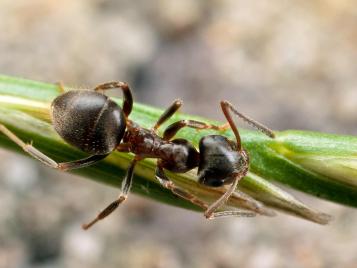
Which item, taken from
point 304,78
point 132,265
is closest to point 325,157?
point 132,265

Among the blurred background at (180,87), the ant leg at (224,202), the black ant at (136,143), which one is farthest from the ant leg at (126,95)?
the blurred background at (180,87)

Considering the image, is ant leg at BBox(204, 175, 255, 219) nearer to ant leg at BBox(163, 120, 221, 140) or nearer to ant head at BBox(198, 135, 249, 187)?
ant head at BBox(198, 135, 249, 187)

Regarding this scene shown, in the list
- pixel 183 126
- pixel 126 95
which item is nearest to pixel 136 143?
pixel 126 95

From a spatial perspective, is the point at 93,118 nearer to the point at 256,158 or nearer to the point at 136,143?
the point at 136,143

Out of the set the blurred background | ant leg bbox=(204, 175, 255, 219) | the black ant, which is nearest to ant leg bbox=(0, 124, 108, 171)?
the black ant

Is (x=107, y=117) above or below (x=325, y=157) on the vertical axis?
below

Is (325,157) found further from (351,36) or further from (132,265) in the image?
(351,36)

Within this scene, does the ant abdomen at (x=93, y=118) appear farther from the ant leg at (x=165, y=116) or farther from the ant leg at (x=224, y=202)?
the ant leg at (x=224, y=202)
